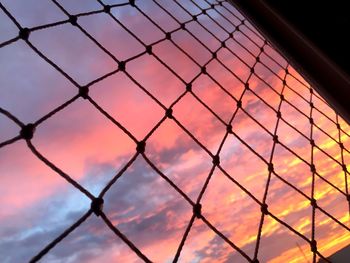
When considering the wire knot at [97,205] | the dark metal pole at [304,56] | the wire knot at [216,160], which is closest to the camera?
the dark metal pole at [304,56]

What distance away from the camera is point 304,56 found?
99 cm

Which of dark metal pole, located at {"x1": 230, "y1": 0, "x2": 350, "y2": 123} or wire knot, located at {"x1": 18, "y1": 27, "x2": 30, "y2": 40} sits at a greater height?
wire knot, located at {"x1": 18, "y1": 27, "x2": 30, "y2": 40}

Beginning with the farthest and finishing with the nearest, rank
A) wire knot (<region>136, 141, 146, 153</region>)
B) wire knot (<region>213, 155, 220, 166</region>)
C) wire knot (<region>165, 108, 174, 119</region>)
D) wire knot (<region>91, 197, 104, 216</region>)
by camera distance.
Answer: wire knot (<region>165, 108, 174, 119</region>) → wire knot (<region>213, 155, 220, 166</region>) → wire knot (<region>136, 141, 146, 153</region>) → wire knot (<region>91, 197, 104, 216</region>)

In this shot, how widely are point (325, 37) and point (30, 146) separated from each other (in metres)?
0.77

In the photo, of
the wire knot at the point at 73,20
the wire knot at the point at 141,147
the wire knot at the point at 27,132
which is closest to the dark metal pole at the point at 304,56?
the wire knot at the point at 141,147

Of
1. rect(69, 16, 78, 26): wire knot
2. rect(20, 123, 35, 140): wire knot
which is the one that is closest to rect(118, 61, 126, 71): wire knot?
rect(69, 16, 78, 26): wire knot

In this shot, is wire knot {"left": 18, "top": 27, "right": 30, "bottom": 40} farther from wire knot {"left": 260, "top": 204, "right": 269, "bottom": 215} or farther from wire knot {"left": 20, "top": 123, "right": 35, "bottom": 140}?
wire knot {"left": 260, "top": 204, "right": 269, "bottom": 215}

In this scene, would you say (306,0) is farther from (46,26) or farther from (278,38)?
(46,26)

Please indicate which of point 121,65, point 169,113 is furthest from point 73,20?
point 169,113

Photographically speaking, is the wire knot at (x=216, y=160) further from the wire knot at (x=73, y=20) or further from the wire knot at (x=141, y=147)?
the wire knot at (x=73, y=20)

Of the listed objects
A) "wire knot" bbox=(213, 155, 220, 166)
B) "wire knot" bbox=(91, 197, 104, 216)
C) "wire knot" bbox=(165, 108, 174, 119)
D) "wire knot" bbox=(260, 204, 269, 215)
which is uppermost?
"wire knot" bbox=(165, 108, 174, 119)

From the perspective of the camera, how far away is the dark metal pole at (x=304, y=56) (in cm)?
90

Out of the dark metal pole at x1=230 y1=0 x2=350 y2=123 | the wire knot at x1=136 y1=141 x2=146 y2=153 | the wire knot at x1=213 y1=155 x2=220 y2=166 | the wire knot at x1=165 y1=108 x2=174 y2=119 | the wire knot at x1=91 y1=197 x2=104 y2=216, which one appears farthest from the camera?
the wire knot at x1=165 y1=108 x2=174 y2=119

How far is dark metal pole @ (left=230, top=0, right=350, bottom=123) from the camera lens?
0.90 m
